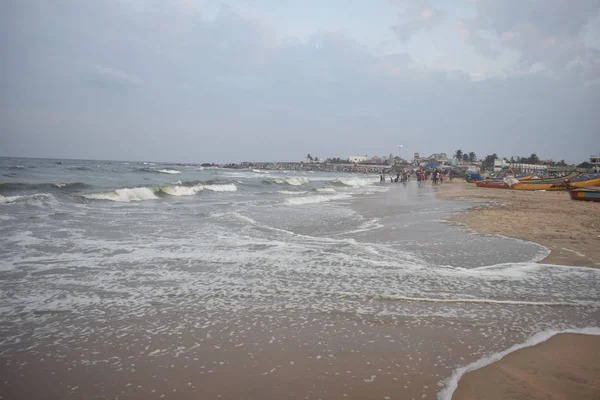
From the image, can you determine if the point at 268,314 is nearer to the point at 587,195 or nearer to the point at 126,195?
the point at 126,195

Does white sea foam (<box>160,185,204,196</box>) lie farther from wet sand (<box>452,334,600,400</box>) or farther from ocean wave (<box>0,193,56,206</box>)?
wet sand (<box>452,334,600,400</box>)

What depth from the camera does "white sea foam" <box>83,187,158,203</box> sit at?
1969 cm

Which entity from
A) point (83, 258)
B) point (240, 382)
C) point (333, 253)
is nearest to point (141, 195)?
point (83, 258)

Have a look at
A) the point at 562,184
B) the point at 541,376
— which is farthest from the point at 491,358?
the point at 562,184

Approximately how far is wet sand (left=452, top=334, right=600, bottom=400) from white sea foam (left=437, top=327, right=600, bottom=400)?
4 cm

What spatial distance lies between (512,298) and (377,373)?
2883mm

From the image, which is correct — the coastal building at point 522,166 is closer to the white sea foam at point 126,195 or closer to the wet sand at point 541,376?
the white sea foam at point 126,195

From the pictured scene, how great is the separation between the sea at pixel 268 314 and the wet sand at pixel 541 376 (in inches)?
5.4

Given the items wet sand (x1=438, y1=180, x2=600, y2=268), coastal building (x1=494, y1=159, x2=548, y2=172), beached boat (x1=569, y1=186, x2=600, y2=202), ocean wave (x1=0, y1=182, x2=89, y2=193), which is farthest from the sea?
coastal building (x1=494, y1=159, x2=548, y2=172)

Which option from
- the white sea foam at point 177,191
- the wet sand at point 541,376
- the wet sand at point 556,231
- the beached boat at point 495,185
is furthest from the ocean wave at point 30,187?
the beached boat at point 495,185

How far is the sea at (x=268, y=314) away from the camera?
2818 mm

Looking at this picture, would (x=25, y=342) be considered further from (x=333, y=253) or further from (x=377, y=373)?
(x=333, y=253)

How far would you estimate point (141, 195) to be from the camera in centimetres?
2227

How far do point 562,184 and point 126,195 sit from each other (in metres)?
38.1
